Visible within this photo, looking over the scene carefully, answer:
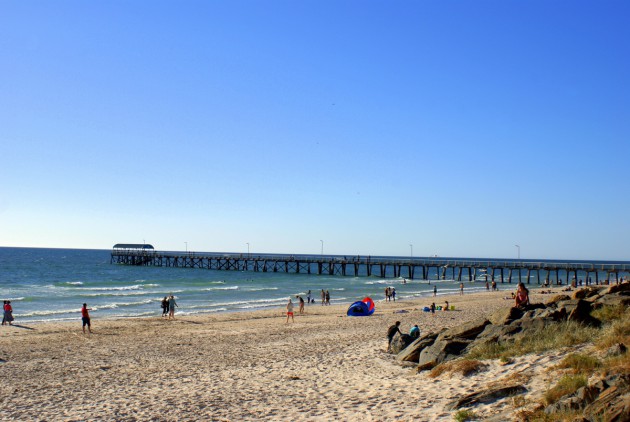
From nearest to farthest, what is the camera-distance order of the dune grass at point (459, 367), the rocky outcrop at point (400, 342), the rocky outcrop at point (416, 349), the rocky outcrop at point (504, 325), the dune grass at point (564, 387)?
the dune grass at point (564, 387) < the dune grass at point (459, 367) < the rocky outcrop at point (504, 325) < the rocky outcrop at point (416, 349) < the rocky outcrop at point (400, 342)

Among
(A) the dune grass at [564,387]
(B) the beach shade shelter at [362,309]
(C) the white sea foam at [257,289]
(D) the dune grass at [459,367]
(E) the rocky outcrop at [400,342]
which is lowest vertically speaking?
(C) the white sea foam at [257,289]

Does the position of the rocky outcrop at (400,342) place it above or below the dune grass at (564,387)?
below

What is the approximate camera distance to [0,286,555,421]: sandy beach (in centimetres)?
924

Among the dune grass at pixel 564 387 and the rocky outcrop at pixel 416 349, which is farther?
the rocky outcrop at pixel 416 349

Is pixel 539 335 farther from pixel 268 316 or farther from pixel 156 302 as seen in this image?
pixel 156 302

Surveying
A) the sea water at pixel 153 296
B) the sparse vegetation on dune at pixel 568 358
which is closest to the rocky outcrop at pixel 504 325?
the sparse vegetation on dune at pixel 568 358

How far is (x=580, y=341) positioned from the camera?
9883mm

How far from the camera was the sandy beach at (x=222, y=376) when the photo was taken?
30.3ft

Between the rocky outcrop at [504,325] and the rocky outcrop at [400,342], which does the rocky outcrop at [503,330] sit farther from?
the rocky outcrop at [400,342]

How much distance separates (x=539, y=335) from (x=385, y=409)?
12.8 feet

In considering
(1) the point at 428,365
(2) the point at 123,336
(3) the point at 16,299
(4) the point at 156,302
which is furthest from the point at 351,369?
(3) the point at 16,299

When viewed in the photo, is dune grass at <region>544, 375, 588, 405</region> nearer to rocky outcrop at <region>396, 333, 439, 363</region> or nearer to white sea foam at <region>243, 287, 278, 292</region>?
rocky outcrop at <region>396, 333, 439, 363</region>

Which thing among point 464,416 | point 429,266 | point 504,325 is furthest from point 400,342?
point 429,266

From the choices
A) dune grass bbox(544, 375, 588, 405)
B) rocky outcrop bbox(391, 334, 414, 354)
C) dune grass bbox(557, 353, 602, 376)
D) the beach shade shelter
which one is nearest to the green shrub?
dune grass bbox(544, 375, 588, 405)
